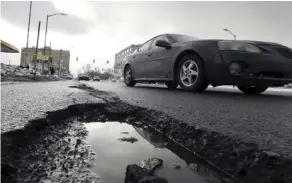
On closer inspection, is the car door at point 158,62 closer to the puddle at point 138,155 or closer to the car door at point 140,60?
the car door at point 140,60

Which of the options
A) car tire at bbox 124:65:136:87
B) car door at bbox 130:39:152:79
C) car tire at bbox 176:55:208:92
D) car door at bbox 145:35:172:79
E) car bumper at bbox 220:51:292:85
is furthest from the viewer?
car tire at bbox 124:65:136:87

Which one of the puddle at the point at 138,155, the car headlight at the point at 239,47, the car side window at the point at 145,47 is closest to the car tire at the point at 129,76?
the car side window at the point at 145,47

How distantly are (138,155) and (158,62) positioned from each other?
4605 mm

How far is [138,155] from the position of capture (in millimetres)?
1680

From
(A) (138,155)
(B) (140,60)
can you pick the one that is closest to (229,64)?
(B) (140,60)

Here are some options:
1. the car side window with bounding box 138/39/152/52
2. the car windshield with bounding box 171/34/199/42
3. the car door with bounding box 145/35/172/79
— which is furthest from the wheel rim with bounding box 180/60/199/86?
the car side window with bounding box 138/39/152/52

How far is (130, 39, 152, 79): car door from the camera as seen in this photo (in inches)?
271

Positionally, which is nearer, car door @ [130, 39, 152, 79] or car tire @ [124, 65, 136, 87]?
car door @ [130, 39, 152, 79]

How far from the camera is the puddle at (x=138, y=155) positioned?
54.6 inches

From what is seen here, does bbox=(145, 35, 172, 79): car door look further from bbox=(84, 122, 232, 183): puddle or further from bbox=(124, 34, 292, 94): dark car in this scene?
bbox=(84, 122, 232, 183): puddle

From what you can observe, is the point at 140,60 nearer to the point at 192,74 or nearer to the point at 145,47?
the point at 145,47

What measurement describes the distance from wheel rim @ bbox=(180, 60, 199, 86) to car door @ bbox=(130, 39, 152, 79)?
1.62 m

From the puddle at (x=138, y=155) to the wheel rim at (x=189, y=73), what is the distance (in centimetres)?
283

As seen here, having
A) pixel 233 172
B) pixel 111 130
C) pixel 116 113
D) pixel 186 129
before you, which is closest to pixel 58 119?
pixel 111 130
